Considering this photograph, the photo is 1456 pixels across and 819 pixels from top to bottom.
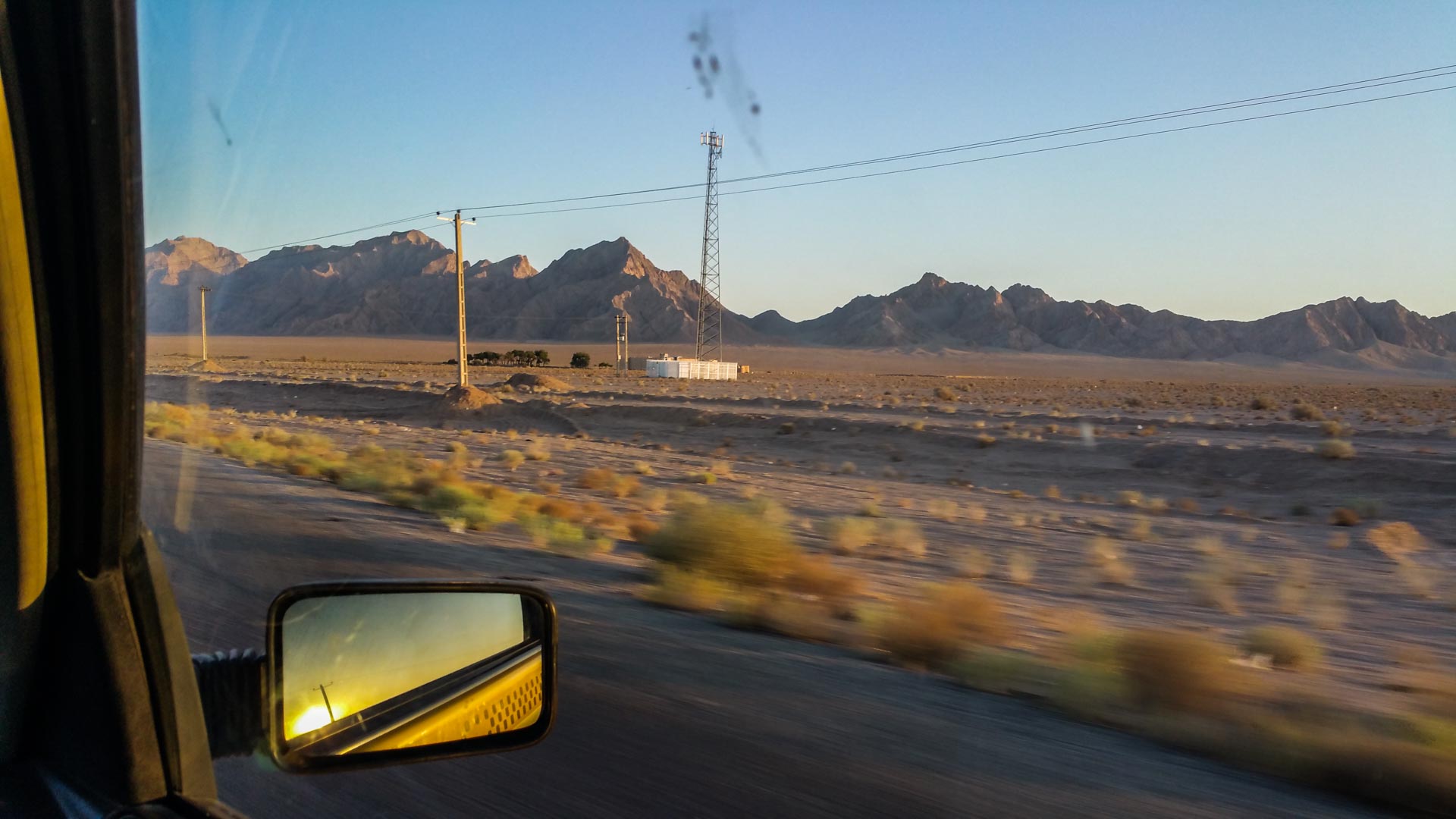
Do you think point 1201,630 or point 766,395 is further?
point 766,395

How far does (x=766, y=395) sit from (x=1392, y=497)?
142ft

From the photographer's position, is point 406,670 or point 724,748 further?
point 724,748

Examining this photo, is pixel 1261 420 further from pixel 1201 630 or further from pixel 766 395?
pixel 1201 630

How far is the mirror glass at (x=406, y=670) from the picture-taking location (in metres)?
2.86

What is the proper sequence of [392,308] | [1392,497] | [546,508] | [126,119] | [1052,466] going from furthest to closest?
[392,308], [1052,466], [1392,497], [546,508], [126,119]

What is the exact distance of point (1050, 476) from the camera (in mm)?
29891

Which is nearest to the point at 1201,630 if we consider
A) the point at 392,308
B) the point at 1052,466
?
the point at 1052,466

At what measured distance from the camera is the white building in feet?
317

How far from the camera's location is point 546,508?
15102 millimetres

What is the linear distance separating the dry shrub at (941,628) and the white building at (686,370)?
3409 inches

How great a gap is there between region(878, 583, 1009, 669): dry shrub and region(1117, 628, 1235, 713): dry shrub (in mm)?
1040

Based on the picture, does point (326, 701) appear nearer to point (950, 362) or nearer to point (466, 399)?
point (466, 399)

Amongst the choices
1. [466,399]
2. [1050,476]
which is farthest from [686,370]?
[1050,476]

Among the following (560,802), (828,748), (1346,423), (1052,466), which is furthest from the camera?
(1346,423)
